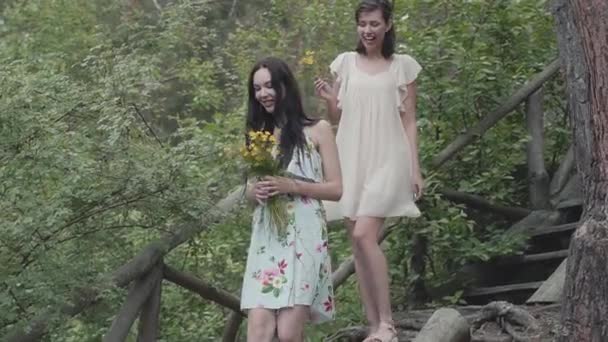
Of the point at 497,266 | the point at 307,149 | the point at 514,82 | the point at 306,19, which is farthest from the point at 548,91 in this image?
the point at 307,149

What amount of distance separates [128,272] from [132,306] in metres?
0.20

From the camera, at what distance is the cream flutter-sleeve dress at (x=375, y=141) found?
18.2ft

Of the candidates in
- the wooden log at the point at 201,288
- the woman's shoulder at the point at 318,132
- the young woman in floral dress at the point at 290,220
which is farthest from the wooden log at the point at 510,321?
the wooden log at the point at 201,288

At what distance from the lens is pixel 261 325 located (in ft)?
15.7

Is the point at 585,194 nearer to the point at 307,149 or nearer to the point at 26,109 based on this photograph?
the point at 307,149

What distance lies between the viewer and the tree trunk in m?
4.34

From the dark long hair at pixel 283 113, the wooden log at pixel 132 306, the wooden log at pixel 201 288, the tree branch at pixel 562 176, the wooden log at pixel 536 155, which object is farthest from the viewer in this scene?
the tree branch at pixel 562 176

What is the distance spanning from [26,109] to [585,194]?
7.62ft

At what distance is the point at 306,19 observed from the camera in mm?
9727

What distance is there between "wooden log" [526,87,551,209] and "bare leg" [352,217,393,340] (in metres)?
2.87

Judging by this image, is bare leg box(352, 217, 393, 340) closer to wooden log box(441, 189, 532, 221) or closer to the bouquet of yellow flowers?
the bouquet of yellow flowers

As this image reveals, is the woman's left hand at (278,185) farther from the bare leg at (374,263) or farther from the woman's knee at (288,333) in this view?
the bare leg at (374,263)

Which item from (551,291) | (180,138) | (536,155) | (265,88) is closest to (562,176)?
(536,155)

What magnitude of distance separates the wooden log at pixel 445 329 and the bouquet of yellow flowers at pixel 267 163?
38.6 inches
